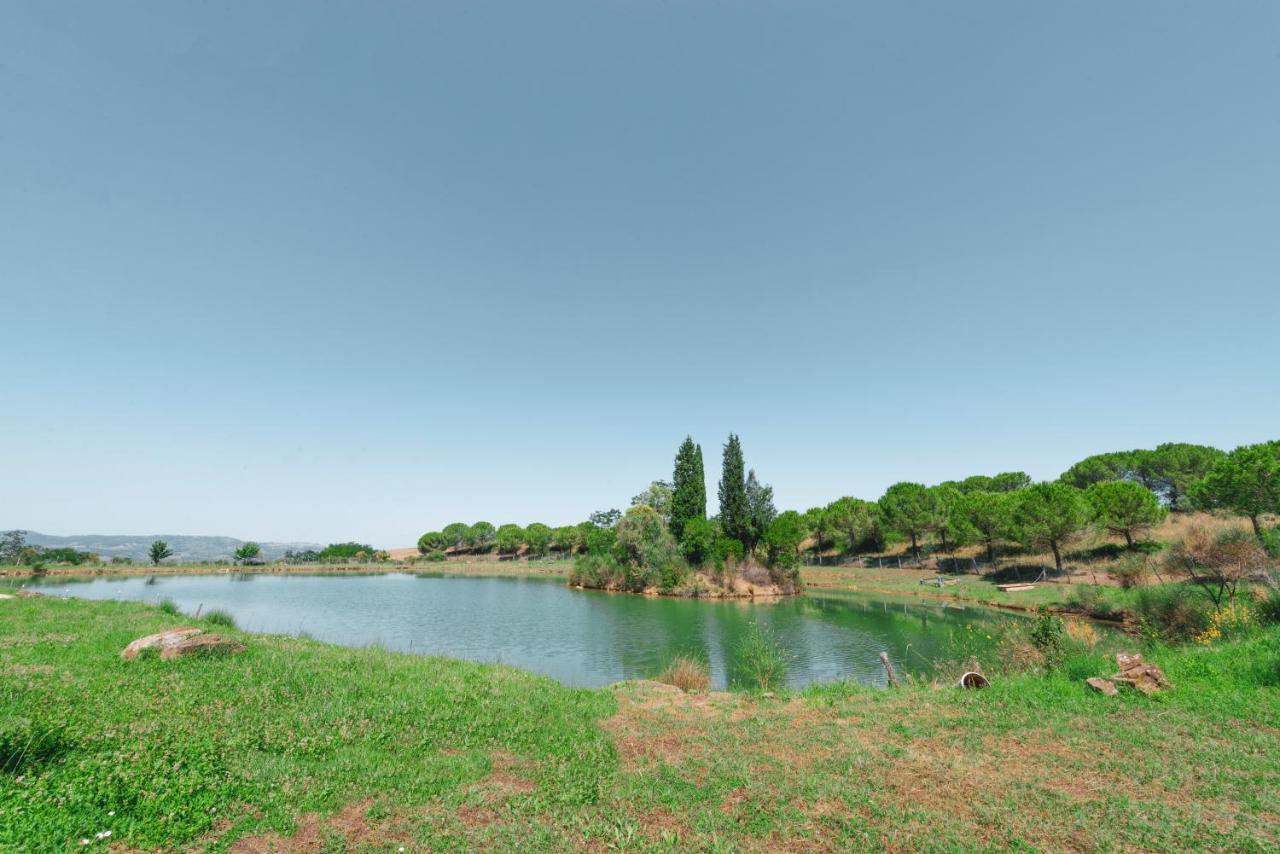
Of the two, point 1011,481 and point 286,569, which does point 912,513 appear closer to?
point 1011,481

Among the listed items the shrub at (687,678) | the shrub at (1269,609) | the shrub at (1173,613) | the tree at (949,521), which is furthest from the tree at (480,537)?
the shrub at (1269,609)

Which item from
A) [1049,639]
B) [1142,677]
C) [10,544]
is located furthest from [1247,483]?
[10,544]

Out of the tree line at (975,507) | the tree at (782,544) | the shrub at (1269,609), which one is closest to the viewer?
the shrub at (1269,609)

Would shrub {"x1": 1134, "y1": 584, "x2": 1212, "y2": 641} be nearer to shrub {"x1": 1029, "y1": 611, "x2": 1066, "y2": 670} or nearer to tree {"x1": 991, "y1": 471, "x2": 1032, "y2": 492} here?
shrub {"x1": 1029, "y1": 611, "x2": 1066, "y2": 670}

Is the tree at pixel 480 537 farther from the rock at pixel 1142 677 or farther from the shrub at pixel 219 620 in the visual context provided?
the rock at pixel 1142 677

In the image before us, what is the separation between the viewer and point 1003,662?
1470cm

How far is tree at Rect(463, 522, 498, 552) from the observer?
124938 millimetres

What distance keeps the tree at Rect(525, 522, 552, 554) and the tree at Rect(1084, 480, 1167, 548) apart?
90.3 m

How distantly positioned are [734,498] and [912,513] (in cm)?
2764

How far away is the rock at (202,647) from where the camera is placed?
10883 mm

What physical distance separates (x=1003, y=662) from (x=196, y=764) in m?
18.3

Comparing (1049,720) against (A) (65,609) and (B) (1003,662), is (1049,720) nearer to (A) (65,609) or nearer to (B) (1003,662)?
(B) (1003,662)

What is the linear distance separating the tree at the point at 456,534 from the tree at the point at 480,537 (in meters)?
0.75

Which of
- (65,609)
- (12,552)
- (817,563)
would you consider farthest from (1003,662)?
(12,552)
